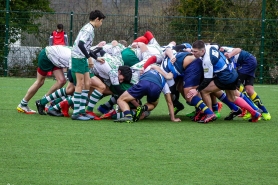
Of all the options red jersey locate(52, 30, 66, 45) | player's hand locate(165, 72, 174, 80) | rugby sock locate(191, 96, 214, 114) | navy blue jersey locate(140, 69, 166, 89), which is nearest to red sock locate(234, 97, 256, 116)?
rugby sock locate(191, 96, 214, 114)

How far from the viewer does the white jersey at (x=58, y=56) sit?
10758mm

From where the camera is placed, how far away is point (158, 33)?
2061 cm

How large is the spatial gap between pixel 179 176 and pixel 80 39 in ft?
13.8

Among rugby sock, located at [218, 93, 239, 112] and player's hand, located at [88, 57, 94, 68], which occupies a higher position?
player's hand, located at [88, 57, 94, 68]

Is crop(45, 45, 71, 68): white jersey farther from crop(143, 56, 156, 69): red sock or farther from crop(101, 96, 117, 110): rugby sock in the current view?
crop(143, 56, 156, 69): red sock

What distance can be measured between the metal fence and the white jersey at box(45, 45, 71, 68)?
31.1ft

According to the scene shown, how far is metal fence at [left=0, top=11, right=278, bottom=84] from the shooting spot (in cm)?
2034

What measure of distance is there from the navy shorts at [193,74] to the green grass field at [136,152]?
651mm

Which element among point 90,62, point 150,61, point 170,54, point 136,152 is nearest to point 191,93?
point 170,54

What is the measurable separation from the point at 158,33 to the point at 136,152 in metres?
13.6

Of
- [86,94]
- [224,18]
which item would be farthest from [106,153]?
[224,18]

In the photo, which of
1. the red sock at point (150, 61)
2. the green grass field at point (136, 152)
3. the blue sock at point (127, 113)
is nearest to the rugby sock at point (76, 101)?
the green grass field at point (136, 152)

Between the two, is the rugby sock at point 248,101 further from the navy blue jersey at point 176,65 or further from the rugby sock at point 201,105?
the navy blue jersey at point 176,65

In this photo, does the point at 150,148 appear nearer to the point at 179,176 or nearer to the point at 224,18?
the point at 179,176
